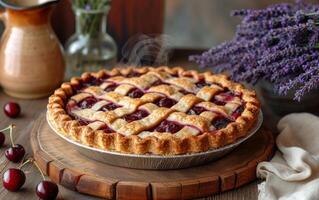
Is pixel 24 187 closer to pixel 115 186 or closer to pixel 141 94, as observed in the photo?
pixel 115 186

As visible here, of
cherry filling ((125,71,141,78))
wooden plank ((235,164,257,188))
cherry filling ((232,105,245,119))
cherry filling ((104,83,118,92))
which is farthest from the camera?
cherry filling ((125,71,141,78))

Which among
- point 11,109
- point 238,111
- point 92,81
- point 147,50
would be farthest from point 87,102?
point 147,50

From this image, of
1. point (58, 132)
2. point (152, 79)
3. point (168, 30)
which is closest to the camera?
point (58, 132)

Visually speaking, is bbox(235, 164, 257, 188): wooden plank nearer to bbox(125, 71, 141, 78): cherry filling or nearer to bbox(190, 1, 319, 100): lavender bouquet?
bbox(190, 1, 319, 100): lavender bouquet

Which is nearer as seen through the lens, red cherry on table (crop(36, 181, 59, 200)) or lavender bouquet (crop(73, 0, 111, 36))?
red cherry on table (crop(36, 181, 59, 200))

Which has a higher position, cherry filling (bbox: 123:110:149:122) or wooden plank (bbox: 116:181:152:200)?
cherry filling (bbox: 123:110:149:122)

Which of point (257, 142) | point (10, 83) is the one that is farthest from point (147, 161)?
Answer: point (10, 83)

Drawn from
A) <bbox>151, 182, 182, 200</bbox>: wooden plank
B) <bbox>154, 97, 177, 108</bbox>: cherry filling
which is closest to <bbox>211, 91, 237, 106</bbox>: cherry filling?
<bbox>154, 97, 177, 108</bbox>: cherry filling
